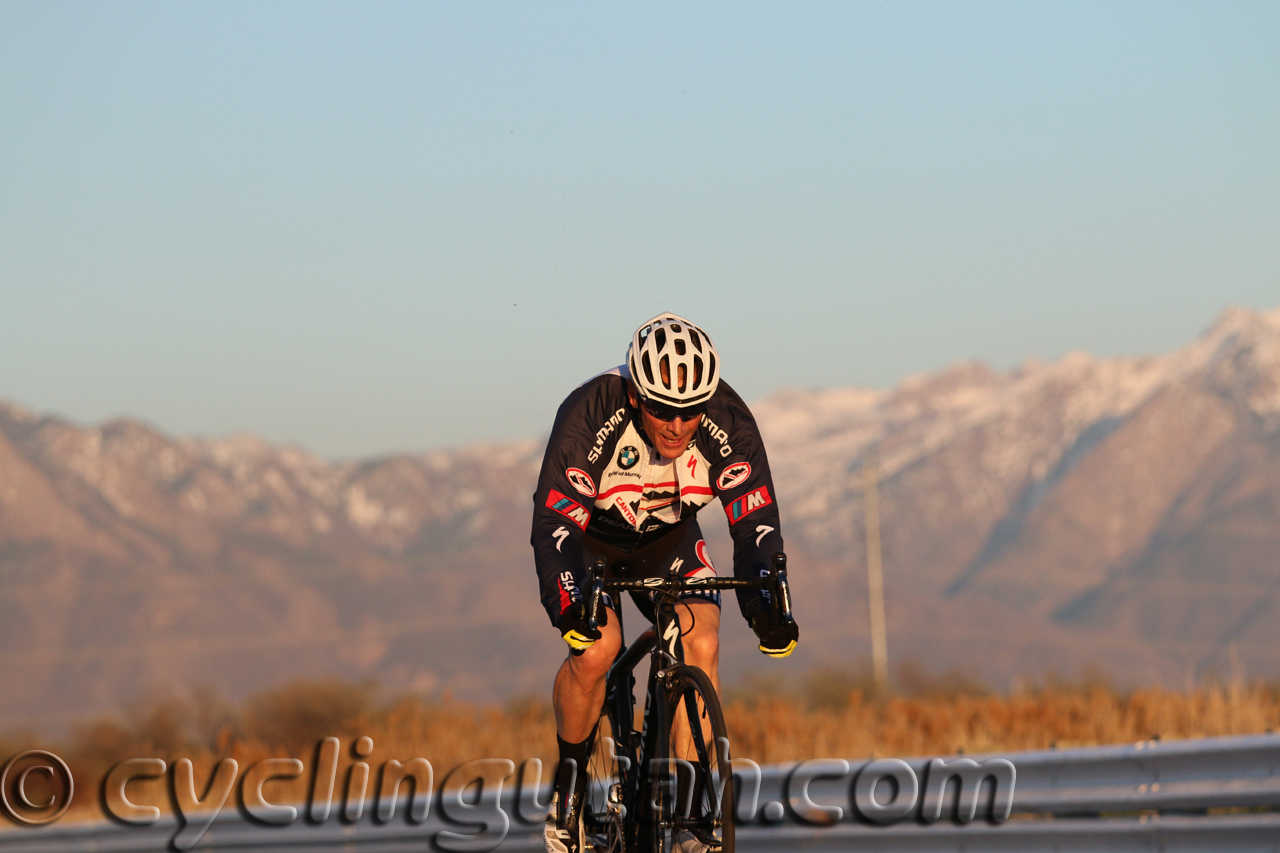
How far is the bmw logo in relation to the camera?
7137 mm

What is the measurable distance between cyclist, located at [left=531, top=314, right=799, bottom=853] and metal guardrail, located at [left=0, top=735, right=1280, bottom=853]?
6.75ft

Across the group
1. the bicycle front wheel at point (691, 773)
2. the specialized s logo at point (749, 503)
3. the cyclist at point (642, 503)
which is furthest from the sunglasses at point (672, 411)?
the bicycle front wheel at point (691, 773)

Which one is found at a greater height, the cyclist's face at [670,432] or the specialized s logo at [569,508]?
the cyclist's face at [670,432]

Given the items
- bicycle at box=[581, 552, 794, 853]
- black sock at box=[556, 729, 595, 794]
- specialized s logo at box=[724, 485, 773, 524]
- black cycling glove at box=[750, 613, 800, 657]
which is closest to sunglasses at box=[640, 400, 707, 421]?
specialized s logo at box=[724, 485, 773, 524]

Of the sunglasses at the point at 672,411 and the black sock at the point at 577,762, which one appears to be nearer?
the sunglasses at the point at 672,411

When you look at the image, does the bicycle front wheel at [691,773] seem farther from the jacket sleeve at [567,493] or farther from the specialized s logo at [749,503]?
the specialized s logo at [749,503]

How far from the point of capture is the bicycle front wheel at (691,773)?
5922mm

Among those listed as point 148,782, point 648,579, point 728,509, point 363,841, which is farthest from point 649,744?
point 148,782

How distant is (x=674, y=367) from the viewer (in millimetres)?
6605

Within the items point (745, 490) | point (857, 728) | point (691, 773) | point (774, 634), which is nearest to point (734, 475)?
point (745, 490)

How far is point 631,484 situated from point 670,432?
0.48 meters

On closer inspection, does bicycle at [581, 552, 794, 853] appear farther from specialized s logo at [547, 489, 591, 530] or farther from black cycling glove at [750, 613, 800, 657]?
specialized s logo at [547, 489, 591, 530]

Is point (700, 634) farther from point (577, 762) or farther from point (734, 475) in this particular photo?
point (577, 762)

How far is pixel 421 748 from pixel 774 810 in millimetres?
8819
